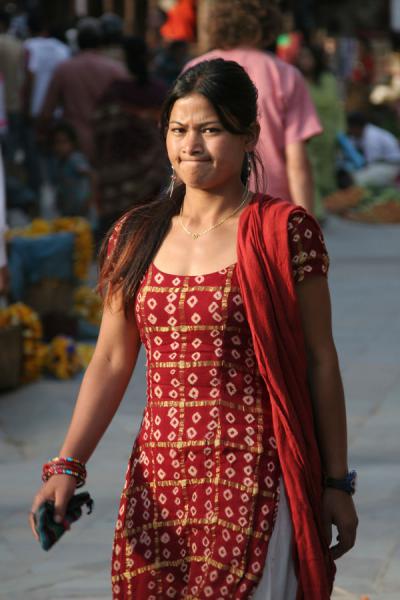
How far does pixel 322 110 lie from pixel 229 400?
1086 cm

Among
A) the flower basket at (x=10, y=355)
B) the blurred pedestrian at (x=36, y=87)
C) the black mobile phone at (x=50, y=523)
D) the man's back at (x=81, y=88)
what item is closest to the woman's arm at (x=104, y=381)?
the black mobile phone at (x=50, y=523)

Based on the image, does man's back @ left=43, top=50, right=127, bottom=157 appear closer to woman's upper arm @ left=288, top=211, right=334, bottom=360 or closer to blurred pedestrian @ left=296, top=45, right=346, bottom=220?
blurred pedestrian @ left=296, top=45, right=346, bottom=220

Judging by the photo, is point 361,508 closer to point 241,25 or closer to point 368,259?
point 241,25

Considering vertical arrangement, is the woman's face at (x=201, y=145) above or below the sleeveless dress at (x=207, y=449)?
above

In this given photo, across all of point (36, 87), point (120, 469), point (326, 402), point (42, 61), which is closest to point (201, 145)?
point (326, 402)

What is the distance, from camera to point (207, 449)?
2855 mm

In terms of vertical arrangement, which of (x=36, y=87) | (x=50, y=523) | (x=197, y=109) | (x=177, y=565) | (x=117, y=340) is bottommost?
(x=36, y=87)

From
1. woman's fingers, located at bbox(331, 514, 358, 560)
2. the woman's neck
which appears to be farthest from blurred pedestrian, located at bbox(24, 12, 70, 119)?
woman's fingers, located at bbox(331, 514, 358, 560)

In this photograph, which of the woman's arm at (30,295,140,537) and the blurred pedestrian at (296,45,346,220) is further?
the blurred pedestrian at (296,45,346,220)

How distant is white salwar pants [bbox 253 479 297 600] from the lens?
2.82 m

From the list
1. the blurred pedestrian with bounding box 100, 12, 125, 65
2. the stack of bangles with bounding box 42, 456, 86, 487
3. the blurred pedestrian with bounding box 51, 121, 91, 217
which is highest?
the stack of bangles with bounding box 42, 456, 86, 487

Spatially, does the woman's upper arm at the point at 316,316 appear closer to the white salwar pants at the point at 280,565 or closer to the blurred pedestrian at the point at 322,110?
the white salwar pants at the point at 280,565

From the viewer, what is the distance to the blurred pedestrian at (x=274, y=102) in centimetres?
527

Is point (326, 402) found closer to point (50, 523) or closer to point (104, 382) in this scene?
point (104, 382)
